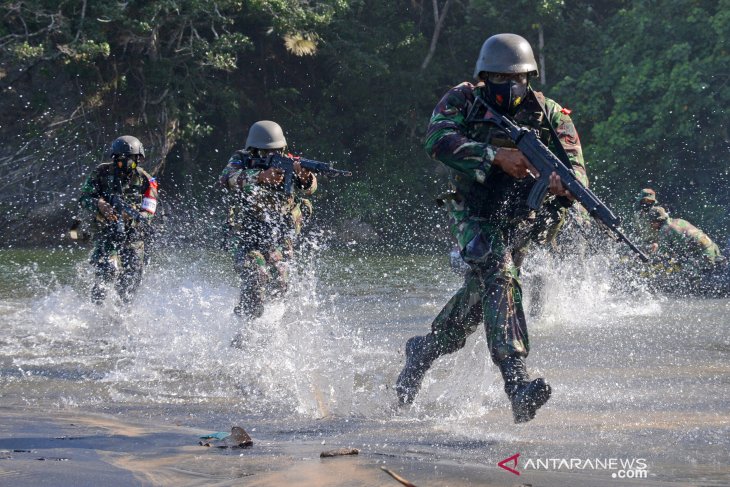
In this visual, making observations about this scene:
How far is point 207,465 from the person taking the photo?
4.06 meters

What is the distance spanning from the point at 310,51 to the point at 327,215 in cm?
372

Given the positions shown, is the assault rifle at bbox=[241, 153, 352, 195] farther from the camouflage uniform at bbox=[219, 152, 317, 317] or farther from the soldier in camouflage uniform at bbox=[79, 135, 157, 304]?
the soldier in camouflage uniform at bbox=[79, 135, 157, 304]

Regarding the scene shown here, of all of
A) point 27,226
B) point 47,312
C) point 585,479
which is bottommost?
point 585,479

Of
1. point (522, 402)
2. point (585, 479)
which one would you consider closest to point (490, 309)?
point (522, 402)

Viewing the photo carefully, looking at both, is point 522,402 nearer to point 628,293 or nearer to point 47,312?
point 47,312

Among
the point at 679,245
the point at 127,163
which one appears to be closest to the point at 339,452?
the point at 127,163

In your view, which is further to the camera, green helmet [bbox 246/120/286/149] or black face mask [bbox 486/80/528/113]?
green helmet [bbox 246/120/286/149]

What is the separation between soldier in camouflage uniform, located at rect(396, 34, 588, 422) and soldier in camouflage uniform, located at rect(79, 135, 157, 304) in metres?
5.08

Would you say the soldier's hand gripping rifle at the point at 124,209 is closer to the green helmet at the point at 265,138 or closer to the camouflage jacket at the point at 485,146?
the green helmet at the point at 265,138

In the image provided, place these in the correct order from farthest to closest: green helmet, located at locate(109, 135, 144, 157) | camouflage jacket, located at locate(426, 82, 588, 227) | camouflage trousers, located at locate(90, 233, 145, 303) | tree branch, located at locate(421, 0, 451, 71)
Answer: tree branch, located at locate(421, 0, 451, 71) < camouflage trousers, located at locate(90, 233, 145, 303) < green helmet, located at locate(109, 135, 144, 157) < camouflage jacket, located at locate(426, 82, 588, 227)

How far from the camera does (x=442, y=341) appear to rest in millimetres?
5531

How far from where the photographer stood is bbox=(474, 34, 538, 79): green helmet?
5266mm

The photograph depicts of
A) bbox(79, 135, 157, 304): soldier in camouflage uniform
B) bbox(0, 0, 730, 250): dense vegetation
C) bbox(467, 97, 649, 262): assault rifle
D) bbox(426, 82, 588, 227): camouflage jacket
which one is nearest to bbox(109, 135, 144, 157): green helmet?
bbox(79, 135, 157, 304): soldier in camouflage uniform

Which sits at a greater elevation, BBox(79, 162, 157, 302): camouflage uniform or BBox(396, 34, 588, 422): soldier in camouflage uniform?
BBox(79, 162, 157, 302): camouflage uniform
